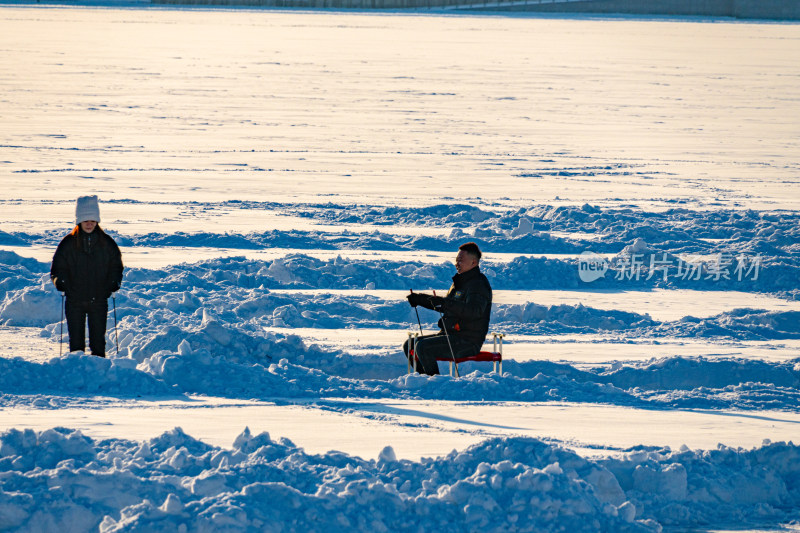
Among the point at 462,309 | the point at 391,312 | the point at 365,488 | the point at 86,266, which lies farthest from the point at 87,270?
the point at 391,312

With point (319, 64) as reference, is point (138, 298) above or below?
below

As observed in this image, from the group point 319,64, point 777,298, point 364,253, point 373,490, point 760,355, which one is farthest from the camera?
point 319,64

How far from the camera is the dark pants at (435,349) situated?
6930 millimetres

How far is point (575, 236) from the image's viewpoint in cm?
1298

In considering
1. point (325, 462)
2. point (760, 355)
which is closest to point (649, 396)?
point (760, 355)

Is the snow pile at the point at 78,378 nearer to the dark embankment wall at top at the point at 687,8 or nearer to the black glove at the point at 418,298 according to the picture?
the black glove at the point at 418,298

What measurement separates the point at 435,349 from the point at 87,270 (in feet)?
7.08

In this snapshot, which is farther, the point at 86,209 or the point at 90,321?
the point at 90,321

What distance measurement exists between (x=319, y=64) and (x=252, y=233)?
21.5m

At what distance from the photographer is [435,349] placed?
705 cm

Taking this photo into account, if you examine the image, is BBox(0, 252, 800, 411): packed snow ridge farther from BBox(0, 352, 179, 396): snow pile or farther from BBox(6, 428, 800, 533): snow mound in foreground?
BBox(6, 428, 800, 533): snow mound in foreground

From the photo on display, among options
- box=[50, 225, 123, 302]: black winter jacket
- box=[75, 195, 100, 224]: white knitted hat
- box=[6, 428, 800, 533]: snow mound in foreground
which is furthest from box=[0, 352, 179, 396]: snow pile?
box=[6, 428, 800, 533]: snow mound in foreground

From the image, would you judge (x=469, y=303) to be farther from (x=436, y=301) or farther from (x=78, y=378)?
(x=78, y=378)

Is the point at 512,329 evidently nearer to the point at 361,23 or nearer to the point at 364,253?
the point at 364,253
